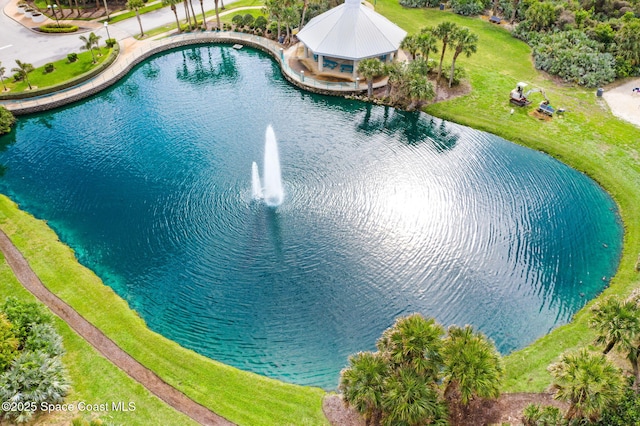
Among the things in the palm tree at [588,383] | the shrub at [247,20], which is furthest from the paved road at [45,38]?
the palm tree at [588,383]

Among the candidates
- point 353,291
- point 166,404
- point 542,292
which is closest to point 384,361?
point 353,291

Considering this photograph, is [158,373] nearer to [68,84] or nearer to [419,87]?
[419,87]

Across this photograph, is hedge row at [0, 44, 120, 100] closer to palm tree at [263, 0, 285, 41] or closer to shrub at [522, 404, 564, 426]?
palm tree at [263, 0, 285, 41]

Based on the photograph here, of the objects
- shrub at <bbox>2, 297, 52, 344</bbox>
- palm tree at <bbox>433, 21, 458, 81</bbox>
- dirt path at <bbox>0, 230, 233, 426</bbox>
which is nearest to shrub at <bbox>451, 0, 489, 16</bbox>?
palm tree at <bbox>433, 21, 458, 81</bbox>

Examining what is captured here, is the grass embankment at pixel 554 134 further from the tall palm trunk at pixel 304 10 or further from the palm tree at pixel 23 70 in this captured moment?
the palm tree at pixel 23 70

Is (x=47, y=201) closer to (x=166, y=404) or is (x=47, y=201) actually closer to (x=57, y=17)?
(x=166, y=404)
